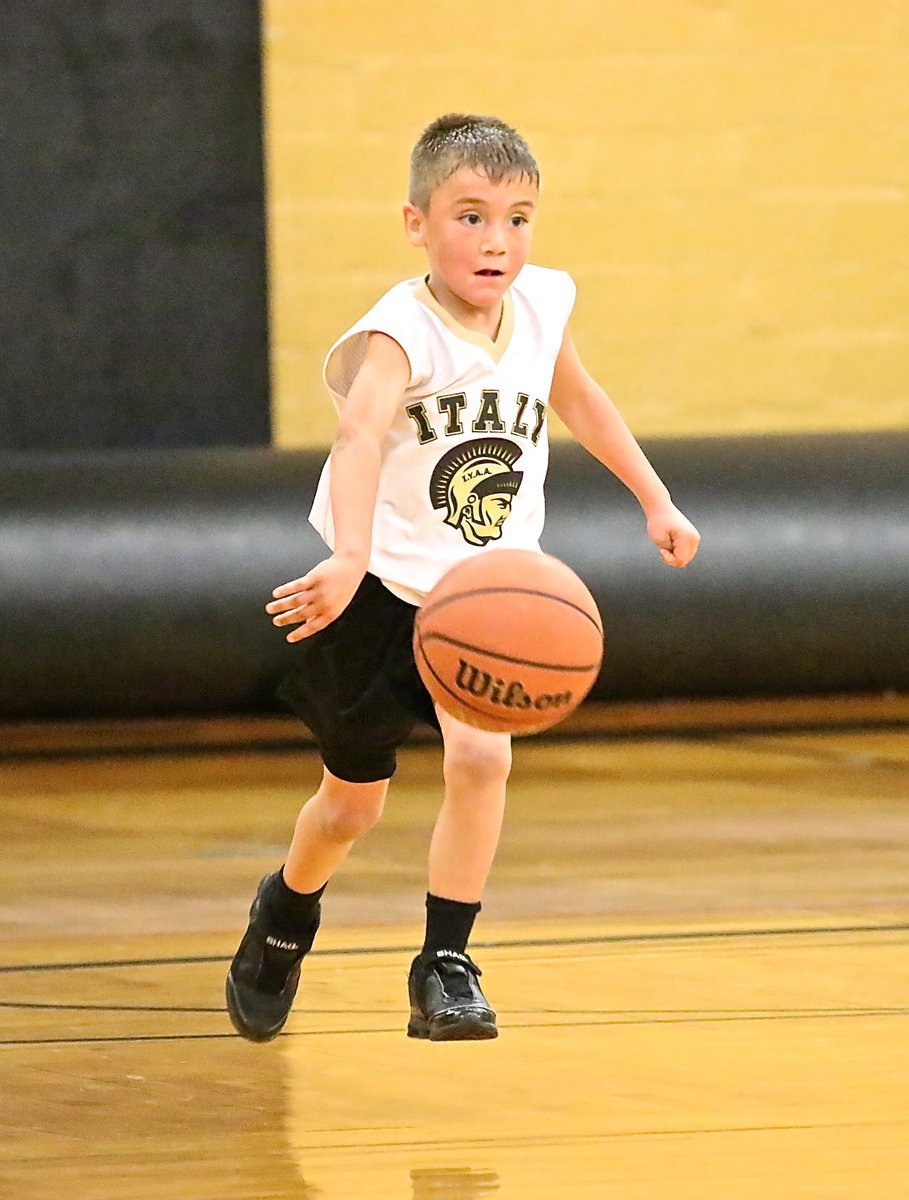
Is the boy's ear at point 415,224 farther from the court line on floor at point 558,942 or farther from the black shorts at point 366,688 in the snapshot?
the court line on floor at point 558,942

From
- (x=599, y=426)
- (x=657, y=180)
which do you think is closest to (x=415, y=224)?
(x=599, y=426)

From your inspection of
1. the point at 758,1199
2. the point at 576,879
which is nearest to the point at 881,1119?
the point at 758,1199

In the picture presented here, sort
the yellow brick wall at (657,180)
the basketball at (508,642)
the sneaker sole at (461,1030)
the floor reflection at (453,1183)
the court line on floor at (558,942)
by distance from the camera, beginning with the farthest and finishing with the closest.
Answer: the yellow brick wall at (657,180) < the court line on floor at (558,942) < the sneaker sole at (461,1030) < the basketball at (508,642) < the floor reflection at (453,1183)

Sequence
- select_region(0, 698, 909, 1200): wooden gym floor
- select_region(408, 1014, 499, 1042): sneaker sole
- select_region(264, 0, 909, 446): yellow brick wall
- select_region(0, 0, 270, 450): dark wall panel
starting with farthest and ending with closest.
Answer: select_region(264, 0, 909, 446): yellow brick wall, select_region(0, 0, 270, 450): dark wall panel, select_region(408, 1014, 499, 1042): sneaker sole, select_region(0, 698, 909, 1200): wooden gym floor

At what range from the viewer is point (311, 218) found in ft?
18.8

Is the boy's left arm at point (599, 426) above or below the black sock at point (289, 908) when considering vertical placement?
above

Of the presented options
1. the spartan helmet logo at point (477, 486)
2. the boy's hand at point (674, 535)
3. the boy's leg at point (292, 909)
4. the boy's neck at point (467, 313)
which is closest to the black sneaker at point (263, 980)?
the boy's leg at point (292, 909)

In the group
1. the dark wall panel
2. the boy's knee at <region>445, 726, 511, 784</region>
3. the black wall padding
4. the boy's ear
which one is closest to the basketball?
the boy's knee at <region>445, 726, 511, 784</region>

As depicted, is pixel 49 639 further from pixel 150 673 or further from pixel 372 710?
pixel 372 710

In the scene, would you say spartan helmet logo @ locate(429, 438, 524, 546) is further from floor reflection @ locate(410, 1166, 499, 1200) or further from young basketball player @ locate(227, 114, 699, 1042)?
floor reflection @ locate(410, 1166, 499, 1200)

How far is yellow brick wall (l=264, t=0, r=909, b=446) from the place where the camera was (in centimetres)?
570

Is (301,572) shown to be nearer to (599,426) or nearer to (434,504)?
(599,426)

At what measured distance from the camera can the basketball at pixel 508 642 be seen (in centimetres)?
237

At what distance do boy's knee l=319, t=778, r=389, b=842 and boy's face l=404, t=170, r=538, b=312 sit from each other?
28.4 inches
